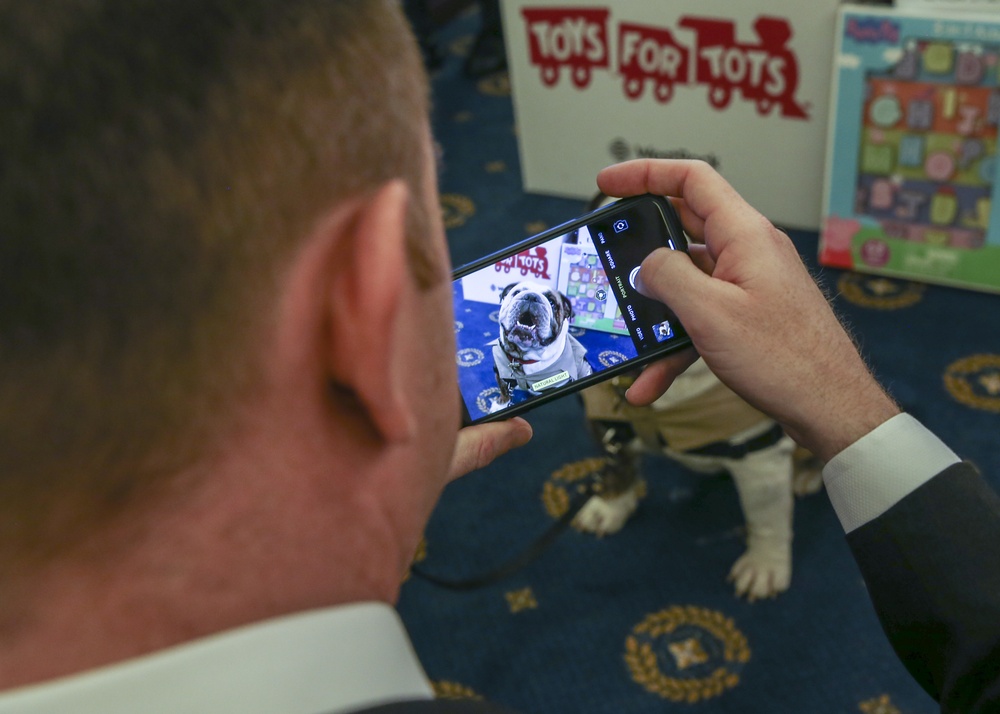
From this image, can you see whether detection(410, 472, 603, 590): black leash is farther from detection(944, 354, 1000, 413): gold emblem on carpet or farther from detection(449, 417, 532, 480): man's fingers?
detection(944, 354, 1000, 413): gold emblem on carpet

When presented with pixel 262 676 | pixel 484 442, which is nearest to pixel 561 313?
pixel 484 442

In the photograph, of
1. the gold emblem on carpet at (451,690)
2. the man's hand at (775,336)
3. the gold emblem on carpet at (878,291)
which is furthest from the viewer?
the gold emblem on carpet at (878,291)

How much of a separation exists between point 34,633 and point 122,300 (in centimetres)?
15

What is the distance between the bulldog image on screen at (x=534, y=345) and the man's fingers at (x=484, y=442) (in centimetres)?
3

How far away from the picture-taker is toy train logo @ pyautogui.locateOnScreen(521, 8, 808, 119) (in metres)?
1.81

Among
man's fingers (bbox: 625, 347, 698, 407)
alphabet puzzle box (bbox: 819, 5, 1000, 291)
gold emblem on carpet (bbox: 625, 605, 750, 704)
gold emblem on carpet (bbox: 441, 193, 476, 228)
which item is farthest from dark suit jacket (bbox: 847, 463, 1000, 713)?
gold emblem on carpet (bbox: 441, 193, 476, 228)

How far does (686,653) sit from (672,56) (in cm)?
125

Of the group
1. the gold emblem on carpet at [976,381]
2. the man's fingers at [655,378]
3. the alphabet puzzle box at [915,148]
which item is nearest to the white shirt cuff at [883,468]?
the man's fingers at [655,378]

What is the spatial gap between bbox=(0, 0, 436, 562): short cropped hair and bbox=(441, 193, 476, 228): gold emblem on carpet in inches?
72.7

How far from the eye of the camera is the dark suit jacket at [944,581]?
63cm

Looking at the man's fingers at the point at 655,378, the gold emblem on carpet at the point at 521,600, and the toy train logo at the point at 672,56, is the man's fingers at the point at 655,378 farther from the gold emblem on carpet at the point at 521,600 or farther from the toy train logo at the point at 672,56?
the toy train logo at the point at 672,56

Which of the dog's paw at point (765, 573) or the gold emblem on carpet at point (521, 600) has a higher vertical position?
the dog's paw at point (765, 573)

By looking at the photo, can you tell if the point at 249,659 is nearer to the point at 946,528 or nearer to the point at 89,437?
the point at 89,437

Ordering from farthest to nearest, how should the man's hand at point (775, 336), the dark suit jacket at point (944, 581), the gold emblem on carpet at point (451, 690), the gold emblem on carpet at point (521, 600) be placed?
1. the gold emblem on carpet at point (521, 600)
2. the gold emblem on carpet at point (451, 690)
3. the man's hand at point (775, 336)
4. the dark suit jacket at point (944, 581)
